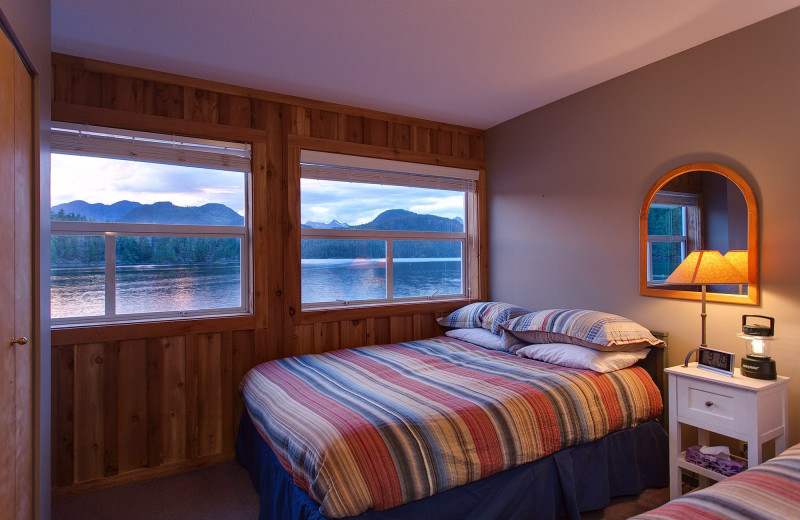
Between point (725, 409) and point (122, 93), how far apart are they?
11.9 ft

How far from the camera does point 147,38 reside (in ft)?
7.81

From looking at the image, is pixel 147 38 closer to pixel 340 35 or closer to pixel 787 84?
pixel 340 35

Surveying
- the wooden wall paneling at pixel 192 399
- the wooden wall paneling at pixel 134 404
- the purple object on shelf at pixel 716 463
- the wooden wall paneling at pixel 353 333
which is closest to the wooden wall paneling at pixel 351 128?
the wooden wall paneling at pixel 353 333

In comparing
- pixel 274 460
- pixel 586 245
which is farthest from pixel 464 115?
pixel 274 460

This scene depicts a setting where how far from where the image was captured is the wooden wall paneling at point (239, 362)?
2.97 m

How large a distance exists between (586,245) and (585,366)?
104 centimetres

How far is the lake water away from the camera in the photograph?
2633mm

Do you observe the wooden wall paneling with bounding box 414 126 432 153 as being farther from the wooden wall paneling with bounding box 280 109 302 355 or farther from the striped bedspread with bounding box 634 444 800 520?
the striped bedspread with bounding box 634 444 800 520

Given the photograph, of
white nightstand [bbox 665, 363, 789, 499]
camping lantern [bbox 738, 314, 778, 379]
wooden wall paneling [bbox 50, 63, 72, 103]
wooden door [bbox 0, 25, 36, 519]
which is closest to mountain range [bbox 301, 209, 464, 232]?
wooden wall paneling [bbox 50, 63, 72, 103]

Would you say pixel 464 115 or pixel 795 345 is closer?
pixel 795 345

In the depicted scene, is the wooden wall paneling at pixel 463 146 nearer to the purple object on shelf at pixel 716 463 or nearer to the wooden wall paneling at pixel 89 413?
the purple object on shelf at pixel 716 463

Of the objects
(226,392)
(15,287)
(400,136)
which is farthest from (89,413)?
(400,136)

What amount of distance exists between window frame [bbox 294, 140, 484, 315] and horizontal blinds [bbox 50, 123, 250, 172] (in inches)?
15.5

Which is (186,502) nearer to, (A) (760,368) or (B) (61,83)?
(B) (61,83)
